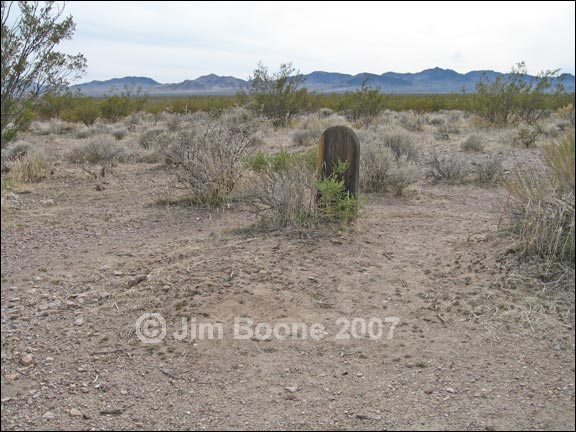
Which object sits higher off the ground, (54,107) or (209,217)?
(54,107)

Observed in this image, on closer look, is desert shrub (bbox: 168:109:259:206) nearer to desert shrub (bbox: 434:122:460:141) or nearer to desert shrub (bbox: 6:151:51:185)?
desert shrub (bbox: 6:151:51:185)

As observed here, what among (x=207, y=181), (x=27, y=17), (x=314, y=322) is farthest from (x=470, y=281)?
(x=27, y=17)

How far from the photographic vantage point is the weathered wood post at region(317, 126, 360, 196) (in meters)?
6.25

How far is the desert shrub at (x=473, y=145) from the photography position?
43.1 feet

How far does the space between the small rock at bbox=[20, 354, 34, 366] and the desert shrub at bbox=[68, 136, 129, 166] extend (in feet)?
25.5

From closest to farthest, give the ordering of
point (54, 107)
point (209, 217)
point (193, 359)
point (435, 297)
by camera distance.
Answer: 1. point (193, 359)
2. point (435, 297)
3. point (209, 217)
4. point (54, 107)

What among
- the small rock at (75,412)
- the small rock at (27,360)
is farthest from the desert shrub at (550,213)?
the small rock at (27,360)

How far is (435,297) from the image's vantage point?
479 cm

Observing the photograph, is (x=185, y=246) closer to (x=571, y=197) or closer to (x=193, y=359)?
(x=193, y=359)

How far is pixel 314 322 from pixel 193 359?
0.96 meters

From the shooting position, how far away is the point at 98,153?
456 inches

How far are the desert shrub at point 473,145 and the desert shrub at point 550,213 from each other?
791cm

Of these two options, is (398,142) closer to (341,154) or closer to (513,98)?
(341,154)

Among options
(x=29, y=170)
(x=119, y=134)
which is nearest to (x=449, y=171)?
(x=29, y=170)
